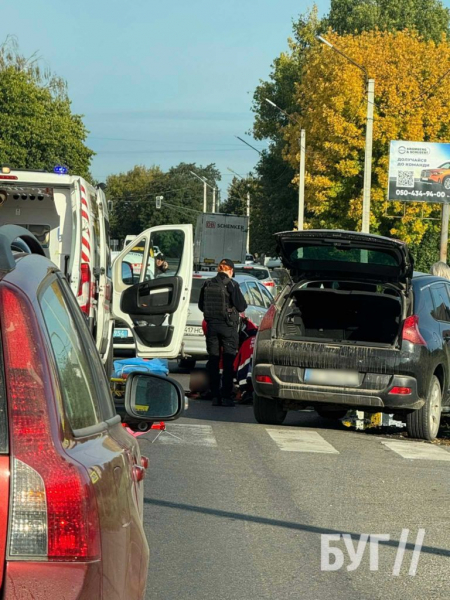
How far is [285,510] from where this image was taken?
25.3 feet

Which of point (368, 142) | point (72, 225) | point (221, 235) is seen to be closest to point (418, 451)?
point (72, 225)

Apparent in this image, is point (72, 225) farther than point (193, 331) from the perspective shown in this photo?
No

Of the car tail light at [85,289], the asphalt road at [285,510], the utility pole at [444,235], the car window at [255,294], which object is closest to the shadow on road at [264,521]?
the asphalt road at [285,510]

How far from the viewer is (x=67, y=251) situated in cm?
1286

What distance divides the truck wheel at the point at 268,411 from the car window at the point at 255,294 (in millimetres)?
7703

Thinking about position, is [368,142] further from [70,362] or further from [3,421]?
[3,421]

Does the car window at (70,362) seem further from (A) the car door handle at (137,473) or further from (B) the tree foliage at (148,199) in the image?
(B) the tree foliage at (148,199)

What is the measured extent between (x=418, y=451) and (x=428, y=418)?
719 millimetres

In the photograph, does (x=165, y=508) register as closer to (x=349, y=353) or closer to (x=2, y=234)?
(x=349, y=353)

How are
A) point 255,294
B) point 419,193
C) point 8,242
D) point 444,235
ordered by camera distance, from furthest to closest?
point 419,193 → point 444,235 → point 255,294 → point 8,242

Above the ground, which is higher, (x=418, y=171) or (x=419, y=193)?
(x=418, y=171)

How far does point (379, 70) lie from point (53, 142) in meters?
27.2

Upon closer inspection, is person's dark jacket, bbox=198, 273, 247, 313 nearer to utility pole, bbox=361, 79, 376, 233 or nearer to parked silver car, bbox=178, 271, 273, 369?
parked silver car, bbox=178, 271, 273, 369

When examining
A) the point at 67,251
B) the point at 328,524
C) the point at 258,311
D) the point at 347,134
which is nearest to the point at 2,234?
the point at 328,524
